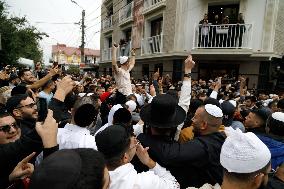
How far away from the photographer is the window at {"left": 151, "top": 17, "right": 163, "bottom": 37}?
1700cm

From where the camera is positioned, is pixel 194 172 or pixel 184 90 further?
pixel 184 90

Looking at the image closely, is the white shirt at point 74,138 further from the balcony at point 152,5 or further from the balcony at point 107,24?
the balcony at point 107,24

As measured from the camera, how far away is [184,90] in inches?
131

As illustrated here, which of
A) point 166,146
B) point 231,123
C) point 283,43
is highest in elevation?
point 283,43

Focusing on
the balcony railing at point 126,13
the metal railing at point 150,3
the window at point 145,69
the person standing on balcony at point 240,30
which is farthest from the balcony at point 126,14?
the person standing on balcony at point 240,30

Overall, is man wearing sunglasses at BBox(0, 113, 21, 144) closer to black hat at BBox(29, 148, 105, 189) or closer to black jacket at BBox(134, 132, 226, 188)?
black jacket at BBox(134, 132, 226, 188)

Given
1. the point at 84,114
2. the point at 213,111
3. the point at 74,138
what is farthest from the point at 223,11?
the point at 74,138

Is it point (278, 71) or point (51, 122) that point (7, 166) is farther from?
point (278, 71)

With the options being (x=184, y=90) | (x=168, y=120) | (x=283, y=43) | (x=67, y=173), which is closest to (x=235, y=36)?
(x=283, y=43)

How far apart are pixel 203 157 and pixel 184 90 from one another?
1213 mm

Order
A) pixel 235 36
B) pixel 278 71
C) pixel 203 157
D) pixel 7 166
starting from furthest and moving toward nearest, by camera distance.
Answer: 1. pixel 235 36
2. pixel 278 71
3. pixel 203 157
4. pixel 7 166

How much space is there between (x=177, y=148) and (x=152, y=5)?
15.3 metres

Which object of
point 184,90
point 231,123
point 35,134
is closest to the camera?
point 35,134

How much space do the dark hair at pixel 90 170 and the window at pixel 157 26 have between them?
53.0ft
